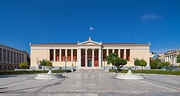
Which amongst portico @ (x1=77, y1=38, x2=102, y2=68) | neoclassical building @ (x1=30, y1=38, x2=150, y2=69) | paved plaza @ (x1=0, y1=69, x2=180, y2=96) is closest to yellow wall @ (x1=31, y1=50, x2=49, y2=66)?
neoclassical building @ (x1=30, y1=38, x2=150, y2=69)

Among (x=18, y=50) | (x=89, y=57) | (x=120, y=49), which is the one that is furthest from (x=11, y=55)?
(x=120, y=49)

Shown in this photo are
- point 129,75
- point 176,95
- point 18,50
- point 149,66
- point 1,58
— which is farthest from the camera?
point 18,50

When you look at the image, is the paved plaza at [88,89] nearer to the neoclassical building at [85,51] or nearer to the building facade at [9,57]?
the building facade at [9,57]

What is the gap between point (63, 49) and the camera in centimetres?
9656

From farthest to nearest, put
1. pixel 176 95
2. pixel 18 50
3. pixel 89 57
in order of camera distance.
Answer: pixel 18 50 → pixel 89 57 → pixel 176 95

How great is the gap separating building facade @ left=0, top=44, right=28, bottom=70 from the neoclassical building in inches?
389

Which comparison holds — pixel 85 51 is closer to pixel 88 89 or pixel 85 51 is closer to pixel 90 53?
pixel 90 53

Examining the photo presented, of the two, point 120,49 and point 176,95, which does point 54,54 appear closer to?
point 120,49

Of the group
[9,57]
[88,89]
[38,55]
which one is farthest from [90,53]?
[88,89]

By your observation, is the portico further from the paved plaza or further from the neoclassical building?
the paved plaza

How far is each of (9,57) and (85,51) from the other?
3335 centimetres

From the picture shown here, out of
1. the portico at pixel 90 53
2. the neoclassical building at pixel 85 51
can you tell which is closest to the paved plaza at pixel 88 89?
the portico at pixel 90 53

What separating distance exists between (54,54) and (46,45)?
526 cm

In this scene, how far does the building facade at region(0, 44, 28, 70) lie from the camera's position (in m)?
88.5
